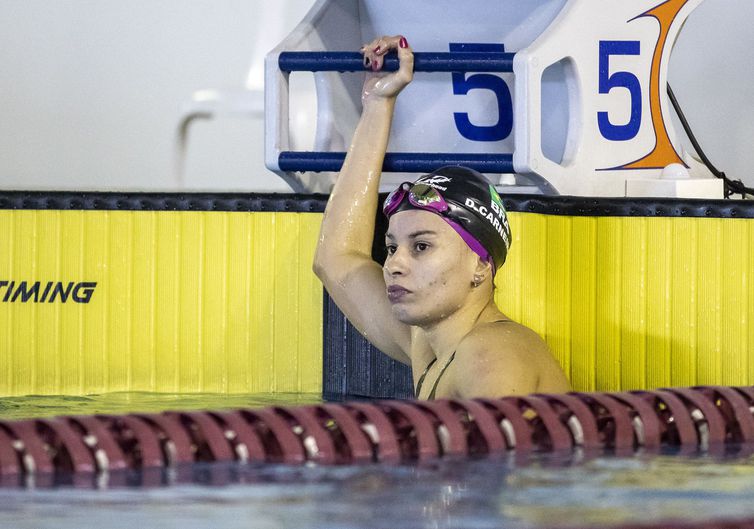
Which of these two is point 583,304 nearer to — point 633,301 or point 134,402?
point 633,301

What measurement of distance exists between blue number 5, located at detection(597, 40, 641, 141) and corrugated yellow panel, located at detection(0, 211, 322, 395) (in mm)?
839

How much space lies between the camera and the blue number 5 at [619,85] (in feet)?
11.8

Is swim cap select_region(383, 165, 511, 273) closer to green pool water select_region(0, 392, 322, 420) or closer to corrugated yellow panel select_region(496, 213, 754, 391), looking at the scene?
corrugated yellow panel select_region(496, 213, 754, 391)

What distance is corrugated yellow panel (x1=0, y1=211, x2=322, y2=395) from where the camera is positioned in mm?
3652

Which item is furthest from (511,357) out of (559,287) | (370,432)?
(559,287)

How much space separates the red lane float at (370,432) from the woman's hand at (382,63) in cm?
114

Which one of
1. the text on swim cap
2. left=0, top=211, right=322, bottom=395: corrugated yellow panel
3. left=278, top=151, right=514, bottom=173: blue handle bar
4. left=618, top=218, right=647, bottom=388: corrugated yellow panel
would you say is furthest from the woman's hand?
left=618, top=218, right=647, bottom=388: corrugated yellow panel

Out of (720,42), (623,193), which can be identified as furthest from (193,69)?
(623,193)

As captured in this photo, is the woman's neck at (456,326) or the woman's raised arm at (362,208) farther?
the woman's raised arm at (362,208)

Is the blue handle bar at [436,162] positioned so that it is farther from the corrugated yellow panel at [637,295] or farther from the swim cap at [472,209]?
the swim cap at [472,209]

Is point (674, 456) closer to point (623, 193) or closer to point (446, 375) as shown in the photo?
point (446, 375)

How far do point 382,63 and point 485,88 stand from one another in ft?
2.38

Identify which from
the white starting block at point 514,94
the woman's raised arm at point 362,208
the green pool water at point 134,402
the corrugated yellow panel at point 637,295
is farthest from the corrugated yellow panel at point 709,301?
the green pool water at point 134,402

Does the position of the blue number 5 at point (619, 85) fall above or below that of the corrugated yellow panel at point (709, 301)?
above
